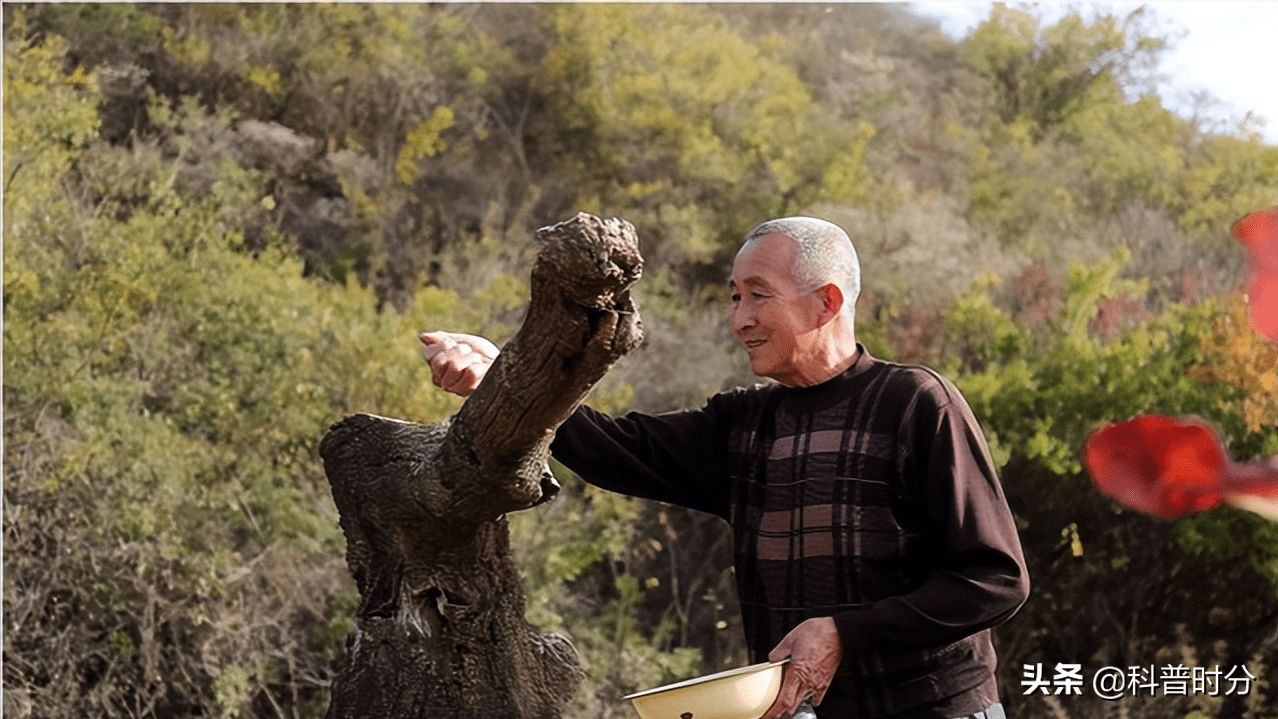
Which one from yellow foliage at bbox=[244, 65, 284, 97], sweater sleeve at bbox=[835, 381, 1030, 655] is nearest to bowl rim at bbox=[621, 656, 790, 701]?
sweater sleeve at bbox=[835, 381, 1030, 655]

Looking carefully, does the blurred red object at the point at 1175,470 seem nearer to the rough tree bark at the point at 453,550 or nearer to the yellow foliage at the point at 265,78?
the rough tree bark at the point at 453,550

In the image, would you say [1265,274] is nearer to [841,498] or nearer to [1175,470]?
[1175,470]

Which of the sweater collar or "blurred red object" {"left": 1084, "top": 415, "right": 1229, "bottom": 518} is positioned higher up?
"blurred red object" {"left": 1084, "top": 415, "right": 1229, "bottom": 518}

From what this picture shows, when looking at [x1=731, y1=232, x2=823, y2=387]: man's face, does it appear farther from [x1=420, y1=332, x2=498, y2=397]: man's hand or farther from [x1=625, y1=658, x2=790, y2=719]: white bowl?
[x1=625, y1=658, x2=790, y2=719]: white bowl

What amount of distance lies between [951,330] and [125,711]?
3.96 m

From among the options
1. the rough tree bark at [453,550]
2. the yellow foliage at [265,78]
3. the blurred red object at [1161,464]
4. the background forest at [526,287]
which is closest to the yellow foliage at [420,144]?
the background forest at [526,287]

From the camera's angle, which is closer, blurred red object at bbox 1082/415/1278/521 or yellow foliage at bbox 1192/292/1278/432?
blurred red object at bbox 1082/415/1278/521

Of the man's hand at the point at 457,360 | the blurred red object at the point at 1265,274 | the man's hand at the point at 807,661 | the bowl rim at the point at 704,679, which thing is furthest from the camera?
the man's hand at the point at 457,360

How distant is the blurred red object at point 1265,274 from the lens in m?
0.33

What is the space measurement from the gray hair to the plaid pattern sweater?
120mm


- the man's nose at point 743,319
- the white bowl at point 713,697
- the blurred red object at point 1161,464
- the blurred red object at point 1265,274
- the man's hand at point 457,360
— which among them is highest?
the blurred red object at point 1265,274

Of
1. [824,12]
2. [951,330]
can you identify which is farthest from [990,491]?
[824,12]

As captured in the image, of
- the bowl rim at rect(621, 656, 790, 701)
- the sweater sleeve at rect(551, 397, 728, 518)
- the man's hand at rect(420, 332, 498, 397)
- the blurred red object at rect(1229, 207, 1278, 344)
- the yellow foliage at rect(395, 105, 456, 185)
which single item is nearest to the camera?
the blurred red object at rect(1229, 207, 1278, 344)

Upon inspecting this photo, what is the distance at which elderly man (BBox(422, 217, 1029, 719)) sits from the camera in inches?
72.0
